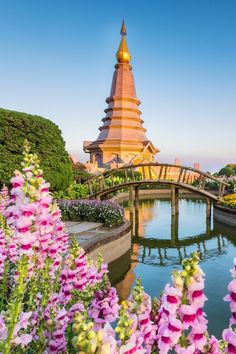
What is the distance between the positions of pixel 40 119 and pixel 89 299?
1553cm

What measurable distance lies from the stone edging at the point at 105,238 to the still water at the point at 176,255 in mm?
860

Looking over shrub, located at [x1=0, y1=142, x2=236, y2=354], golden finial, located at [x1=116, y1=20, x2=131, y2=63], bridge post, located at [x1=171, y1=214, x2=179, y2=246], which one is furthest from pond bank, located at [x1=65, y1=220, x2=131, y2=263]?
golden finial, located at [x1=116, y1=20, x2=131, y2=63]

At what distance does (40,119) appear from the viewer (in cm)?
1711

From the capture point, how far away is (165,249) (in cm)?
1374

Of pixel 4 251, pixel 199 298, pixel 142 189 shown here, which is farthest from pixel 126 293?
pixel 142 189

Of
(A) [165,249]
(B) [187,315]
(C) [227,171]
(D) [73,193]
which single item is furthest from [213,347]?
(C) [227,171]

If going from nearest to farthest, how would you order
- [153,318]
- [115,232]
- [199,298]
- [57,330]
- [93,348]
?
[93,348]
[199,298]
[57,330]
[153,318]
[115,232]

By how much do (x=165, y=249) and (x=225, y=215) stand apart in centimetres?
591

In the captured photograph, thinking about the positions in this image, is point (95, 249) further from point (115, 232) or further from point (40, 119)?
point (40, 119)

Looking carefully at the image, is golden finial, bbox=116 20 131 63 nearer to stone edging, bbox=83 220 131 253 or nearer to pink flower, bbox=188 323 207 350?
stone edging, bbox=83 220 131 253

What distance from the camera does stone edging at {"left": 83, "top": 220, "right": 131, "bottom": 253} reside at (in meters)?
8.63

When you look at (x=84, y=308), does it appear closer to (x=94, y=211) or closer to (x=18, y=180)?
(x=18, y=180)

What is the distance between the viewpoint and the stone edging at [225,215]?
17188mm

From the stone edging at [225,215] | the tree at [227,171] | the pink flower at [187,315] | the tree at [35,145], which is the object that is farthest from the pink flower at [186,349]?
the tree at [227,171]
